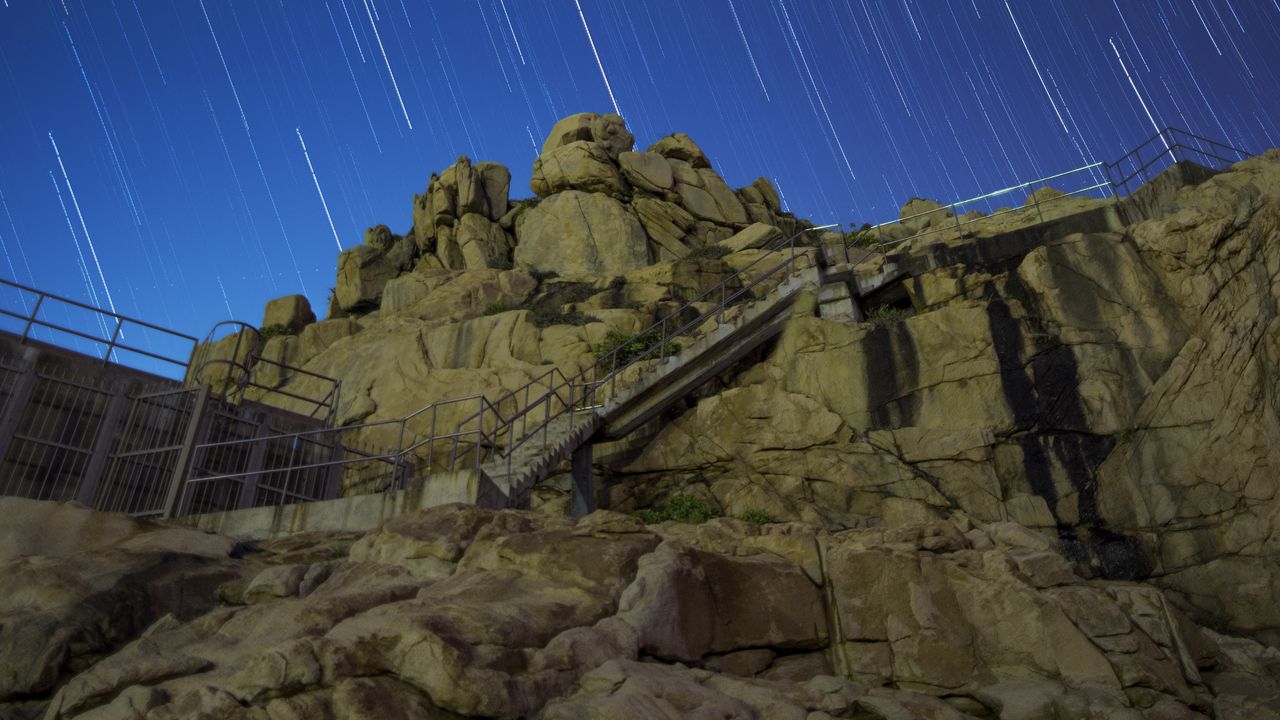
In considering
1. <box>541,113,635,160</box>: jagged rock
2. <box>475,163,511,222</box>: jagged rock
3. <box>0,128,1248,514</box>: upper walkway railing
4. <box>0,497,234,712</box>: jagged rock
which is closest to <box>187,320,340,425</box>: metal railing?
<box>0,128,1248,514</box>: upper walkway railing

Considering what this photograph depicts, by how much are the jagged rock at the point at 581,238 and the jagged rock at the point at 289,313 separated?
1003cm

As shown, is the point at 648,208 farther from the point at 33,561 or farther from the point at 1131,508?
the point at 33,561

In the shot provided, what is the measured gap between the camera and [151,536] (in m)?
12.6

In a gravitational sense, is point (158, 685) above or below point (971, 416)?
below

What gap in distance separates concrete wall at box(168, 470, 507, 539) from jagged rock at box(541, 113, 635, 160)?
1130 inches

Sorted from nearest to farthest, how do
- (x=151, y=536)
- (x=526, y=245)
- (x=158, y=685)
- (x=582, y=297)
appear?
(x=158, y=685)
(x=151, y=536)
(x=582, y=297)
(x=526, y=245)

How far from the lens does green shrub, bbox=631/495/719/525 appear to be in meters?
17.8

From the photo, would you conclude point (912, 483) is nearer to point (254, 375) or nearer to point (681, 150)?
point (254, 375)

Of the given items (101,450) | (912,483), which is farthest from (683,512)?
(101,450)

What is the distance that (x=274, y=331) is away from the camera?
36.6 m

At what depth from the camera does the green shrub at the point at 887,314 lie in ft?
66.2

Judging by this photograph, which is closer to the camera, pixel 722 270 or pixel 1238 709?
pixel 1238 709

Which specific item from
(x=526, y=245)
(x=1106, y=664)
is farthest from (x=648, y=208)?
(x=1106, y=664)

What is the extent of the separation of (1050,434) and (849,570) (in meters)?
8.43
